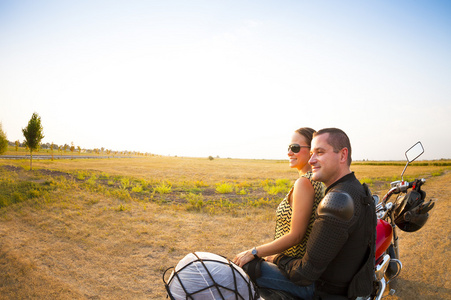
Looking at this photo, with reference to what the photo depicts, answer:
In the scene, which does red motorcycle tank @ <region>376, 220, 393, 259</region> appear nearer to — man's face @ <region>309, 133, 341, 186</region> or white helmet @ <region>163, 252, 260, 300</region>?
man's face @ <region>309, 133, 341, 186</region>

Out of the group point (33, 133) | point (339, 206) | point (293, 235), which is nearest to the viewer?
point (339, 206)

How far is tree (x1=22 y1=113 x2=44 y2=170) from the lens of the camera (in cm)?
2483

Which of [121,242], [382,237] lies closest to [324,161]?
[382,237]

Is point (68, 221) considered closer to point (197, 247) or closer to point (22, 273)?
point (22, 273)

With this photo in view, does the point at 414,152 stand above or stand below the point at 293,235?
above

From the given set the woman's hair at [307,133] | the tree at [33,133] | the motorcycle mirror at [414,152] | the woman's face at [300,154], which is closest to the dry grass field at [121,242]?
the motorcycle mirror at [414,152]

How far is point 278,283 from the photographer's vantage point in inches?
85.9

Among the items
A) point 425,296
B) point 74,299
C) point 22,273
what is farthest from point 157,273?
point 425,296

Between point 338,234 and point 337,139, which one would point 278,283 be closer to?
point 338,234

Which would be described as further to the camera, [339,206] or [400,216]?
[400,216]

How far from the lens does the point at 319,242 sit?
1.76 metres

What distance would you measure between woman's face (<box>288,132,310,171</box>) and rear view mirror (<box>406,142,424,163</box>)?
2.10 m

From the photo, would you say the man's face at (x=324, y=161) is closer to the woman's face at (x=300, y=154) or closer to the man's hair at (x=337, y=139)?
the man's hair at (x=337, y=139)

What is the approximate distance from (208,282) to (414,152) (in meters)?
3.73
